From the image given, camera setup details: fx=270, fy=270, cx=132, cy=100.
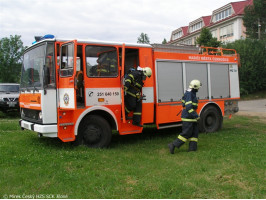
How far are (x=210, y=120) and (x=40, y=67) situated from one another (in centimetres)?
579

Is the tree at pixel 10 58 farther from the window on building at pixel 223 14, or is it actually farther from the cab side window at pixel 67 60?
the cab side window at pixel 67 60

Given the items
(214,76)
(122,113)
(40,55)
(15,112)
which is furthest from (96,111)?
(15,112)

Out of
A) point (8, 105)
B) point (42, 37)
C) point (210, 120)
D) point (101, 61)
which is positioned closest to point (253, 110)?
point (210, 120)

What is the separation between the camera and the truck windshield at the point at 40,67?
20.2 feet

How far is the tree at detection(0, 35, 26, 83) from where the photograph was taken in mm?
40875

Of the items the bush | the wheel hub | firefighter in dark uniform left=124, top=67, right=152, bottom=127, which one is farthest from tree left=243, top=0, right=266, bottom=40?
the wheel hub

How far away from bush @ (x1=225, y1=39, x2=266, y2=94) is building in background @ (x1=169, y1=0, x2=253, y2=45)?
279 inches

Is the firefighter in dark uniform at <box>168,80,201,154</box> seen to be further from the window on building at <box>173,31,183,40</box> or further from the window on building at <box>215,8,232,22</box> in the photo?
the window on building at <box>173,31,183,40</box>

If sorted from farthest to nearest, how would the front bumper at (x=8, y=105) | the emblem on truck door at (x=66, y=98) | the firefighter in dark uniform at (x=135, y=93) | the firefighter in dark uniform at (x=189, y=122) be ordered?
the front bumper at (x=8, y=105) < the firefighter in dark uniform at (x=135, y=93) < the firefighter in dark uniform at (x=189, y=122) < the emblem on truck door at (x=66, y=98)

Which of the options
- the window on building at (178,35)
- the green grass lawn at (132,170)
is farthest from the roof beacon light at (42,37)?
the window on building at (178,35)

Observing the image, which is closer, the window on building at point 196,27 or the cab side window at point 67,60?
the cab side window at point 67,60

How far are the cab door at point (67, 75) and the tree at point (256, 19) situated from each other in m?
33.1

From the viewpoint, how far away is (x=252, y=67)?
29453 mm

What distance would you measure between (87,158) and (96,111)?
1.37 m
